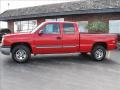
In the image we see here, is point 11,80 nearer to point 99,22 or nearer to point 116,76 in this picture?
point 116,76

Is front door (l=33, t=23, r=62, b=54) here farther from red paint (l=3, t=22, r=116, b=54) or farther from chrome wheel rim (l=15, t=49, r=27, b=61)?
chrome wheel rim (l=15, t=49, r=27, b=61)

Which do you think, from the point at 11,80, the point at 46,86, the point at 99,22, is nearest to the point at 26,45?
the point at 11,80

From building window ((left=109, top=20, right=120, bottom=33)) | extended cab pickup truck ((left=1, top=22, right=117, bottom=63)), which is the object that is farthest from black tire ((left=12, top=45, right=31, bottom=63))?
building window ((left=109, top=20, right=120, bottom=33))

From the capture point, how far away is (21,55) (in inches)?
454

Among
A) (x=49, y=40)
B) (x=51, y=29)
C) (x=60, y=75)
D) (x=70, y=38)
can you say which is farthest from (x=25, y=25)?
(x=60, y=75)

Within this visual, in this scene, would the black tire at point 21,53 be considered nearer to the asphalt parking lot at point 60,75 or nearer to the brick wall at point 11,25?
the asphalt parking lot at point 60,75

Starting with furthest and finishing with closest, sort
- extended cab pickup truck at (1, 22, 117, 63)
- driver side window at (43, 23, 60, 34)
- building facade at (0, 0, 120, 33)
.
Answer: building facade at (0, 0, 120, 33)
driver side window at (43, 23, 60, 34)
extended cab pickup truck at (1, 22, 117, 63)

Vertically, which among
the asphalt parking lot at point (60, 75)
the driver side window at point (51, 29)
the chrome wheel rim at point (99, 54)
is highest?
the driver side window at point (51, 29)

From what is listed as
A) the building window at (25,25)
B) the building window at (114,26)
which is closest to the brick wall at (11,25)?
the building window at (25,25)

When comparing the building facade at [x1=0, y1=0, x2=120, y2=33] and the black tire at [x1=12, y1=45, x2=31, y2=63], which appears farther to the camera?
the building facade at [x1=0, y1=0, x2=120, y2=33]

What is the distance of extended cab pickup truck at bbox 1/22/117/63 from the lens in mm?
11492

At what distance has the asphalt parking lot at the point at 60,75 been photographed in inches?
298

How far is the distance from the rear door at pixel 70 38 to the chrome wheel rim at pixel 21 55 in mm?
1883

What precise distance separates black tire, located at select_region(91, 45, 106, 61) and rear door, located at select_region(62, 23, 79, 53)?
0.91 metres
